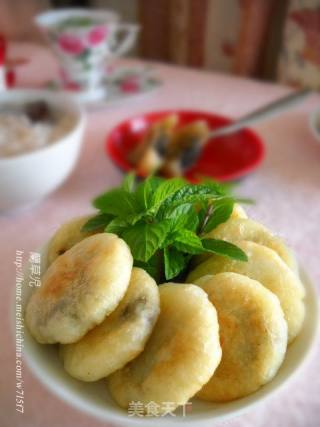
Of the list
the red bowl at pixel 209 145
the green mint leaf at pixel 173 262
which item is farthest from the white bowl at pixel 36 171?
the green mint leaf at pixel 173 262

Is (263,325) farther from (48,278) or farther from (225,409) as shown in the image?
(48,278)

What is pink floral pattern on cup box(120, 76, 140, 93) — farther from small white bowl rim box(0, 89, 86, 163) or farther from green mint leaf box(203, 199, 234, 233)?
green mint leaf box(203, 199, 234, 233)

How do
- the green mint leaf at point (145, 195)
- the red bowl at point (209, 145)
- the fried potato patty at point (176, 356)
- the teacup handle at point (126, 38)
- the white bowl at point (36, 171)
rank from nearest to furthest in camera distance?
the fried potato patty at point (176, 356) < the green mint leaf at point (145, 195) < the white bowl at point (36, 171) < the red bowl at point (209, 145) < the teacup handle at point (126, 38)

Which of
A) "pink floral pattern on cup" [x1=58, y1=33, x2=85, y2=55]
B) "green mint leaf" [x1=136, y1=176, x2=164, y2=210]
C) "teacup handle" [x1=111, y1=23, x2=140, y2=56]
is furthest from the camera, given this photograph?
"teacup handle" [x1=111, y1=23, x2=140, y2=56]

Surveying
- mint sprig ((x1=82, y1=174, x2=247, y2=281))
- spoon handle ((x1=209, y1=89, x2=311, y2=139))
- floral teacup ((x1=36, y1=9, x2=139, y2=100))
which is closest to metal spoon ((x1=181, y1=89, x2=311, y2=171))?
spoon handle ((x1=209, y1=89, x2=311, y2=139))

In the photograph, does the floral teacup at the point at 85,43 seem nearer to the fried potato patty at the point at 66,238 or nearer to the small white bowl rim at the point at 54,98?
the small white bowl rim at the point at 54,98

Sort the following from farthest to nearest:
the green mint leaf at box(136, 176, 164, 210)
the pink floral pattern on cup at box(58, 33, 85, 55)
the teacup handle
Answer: the teacup handle → the pink floral pattern on cup at box(58, 33, 85, 55) → the green mint leaf at box(136, 176, 164, 210)

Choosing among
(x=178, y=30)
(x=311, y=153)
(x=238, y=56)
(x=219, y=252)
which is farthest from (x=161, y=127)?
(x=178, y=30)
